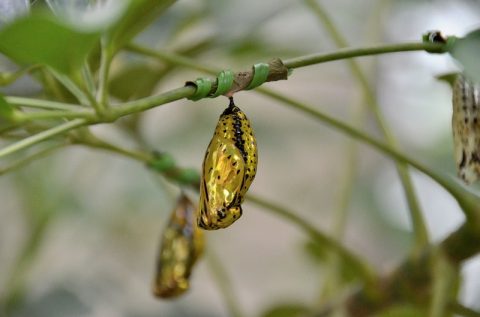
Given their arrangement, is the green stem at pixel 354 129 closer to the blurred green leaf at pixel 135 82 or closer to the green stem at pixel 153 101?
the green stem at pixel 153 101

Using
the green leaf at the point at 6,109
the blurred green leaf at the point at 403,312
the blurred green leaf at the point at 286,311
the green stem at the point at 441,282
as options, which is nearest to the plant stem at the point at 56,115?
the green leaf at the point at 6,109

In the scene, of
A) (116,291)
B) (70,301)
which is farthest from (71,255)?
(70,301)

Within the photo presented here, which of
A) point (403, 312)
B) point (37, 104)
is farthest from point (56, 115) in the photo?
point (403, 312)

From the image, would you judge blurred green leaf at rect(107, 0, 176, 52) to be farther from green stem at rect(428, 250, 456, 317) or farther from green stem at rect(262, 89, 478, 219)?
green stem at rect(428, 250, 456, 317)

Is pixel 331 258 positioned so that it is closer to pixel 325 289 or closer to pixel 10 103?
pixel 325 289

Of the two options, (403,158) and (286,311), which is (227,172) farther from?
(286,311)

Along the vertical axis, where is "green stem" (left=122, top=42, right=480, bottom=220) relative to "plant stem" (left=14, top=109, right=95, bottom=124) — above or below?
above

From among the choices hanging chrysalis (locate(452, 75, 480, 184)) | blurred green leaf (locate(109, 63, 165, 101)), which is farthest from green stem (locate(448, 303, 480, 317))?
blurred green leaf (locate(109, 63, 165, 101))
